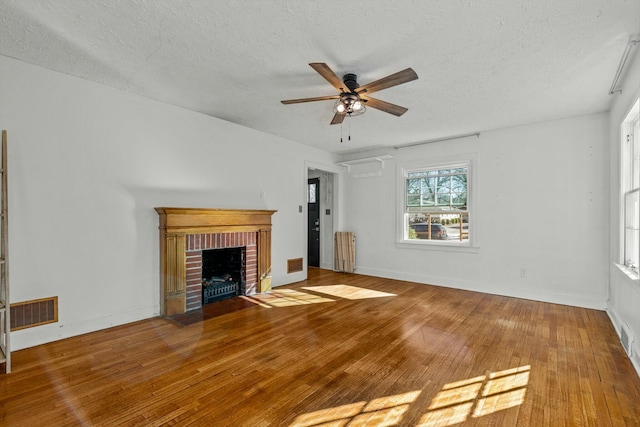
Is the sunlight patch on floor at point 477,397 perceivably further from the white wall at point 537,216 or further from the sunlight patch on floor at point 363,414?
the white wall at point 537,216

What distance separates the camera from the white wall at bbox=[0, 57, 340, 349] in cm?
269

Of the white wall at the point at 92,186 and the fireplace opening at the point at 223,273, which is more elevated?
the white wall at the point at 92,186

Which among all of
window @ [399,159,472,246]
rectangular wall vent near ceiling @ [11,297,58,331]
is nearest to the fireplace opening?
rectangular wall vent near ceiling @ [11,297,58,331]

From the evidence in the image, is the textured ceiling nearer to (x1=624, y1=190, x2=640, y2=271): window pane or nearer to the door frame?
(x1=624, y1=190, x2=640, y2=271): window pane

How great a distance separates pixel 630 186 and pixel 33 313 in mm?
5830

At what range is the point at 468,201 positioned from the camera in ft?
16.3

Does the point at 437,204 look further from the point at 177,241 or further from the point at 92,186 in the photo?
the point at 92,186

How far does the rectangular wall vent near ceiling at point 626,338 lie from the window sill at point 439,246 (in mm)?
2085

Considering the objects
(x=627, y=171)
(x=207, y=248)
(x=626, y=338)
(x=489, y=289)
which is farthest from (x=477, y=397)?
(x=207, y=248)

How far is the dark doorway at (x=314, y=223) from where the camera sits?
695cm

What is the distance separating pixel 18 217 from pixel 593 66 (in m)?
5.28

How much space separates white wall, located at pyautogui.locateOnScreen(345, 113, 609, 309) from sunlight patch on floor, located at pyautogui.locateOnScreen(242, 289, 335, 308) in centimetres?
212

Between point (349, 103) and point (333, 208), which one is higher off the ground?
point (349, 103)

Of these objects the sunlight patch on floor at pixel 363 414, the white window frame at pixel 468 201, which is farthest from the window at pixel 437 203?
the sunlight patch on floor at pixel 363 414
